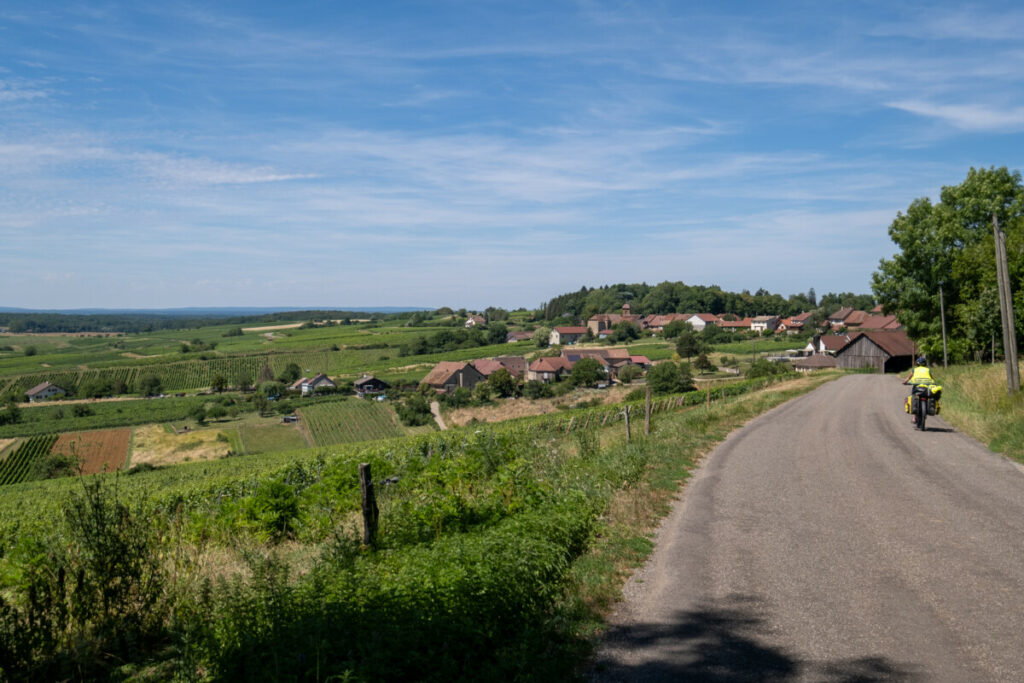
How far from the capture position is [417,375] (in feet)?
347

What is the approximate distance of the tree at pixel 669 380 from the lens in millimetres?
64688

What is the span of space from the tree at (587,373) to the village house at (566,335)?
61805mm

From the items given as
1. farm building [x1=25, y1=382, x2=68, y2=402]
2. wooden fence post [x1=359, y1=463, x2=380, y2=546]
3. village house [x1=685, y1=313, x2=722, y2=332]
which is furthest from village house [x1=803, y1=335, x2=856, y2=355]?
farm building [x1=25, y1=382, x2=68, y2=402]

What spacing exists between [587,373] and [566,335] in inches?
2608

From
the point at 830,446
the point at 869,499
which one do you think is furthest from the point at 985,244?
the point at 869,499

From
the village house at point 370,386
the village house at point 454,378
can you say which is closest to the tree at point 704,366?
the village house at point 454,378

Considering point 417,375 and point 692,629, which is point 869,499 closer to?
point 692,629

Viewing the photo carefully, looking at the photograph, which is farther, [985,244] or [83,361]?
[83,361]

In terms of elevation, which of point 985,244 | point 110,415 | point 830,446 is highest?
point 985,244

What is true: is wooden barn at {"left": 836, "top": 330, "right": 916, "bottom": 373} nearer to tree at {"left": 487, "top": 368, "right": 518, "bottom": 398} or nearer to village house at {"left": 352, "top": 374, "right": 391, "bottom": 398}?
tree at {"left": 487, "top": 368, "right": 518, "bottom": 398}

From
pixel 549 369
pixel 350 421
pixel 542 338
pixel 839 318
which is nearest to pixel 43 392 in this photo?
pixel 350 421

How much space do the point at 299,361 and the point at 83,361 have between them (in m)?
46.2

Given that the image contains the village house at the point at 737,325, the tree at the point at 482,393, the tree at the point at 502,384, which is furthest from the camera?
the village house at the point at 737,325

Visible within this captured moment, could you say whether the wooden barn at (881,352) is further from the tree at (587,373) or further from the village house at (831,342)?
the tree at (587,373)
